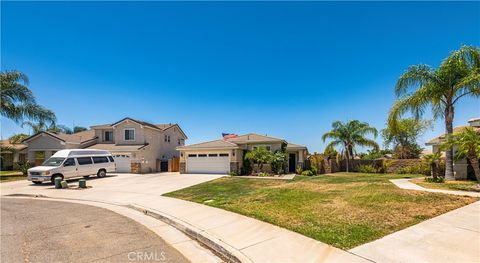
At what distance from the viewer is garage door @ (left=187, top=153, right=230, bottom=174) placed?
79.6 feet

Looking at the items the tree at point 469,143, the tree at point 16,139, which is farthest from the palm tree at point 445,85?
the tree at point 16,139

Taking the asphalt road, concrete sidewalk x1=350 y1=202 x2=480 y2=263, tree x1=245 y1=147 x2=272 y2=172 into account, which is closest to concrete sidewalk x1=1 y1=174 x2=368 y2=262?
concrete sidewalk x1=350 y1=202 x2=480 y2=263

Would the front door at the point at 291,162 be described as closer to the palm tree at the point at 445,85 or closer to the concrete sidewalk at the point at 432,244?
the palm tree at the point at 445,85

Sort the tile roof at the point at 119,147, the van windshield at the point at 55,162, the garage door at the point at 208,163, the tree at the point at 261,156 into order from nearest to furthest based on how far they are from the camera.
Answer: the van windshield at the point at 55,162, the tree at the point at 261,156, the garage door at the point at 208,163, the tile roof at the point at 119,147

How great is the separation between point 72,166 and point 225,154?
12.3 m

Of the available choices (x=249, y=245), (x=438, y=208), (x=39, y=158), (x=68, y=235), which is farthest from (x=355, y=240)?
(x=39, y=158)

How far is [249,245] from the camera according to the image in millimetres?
5477

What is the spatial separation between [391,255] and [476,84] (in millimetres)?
13335

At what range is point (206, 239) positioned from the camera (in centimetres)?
613

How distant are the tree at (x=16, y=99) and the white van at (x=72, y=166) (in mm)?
8861

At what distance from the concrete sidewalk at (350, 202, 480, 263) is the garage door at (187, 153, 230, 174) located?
18897 mm

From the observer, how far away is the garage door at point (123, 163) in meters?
26.8

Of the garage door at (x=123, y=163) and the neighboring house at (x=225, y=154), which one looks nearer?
the neighboring house at (x=225, y=154)

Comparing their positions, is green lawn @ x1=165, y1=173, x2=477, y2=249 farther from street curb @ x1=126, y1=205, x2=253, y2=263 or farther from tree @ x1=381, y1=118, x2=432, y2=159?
tree @ x1=381, y1=118, x2=432, y2=159
